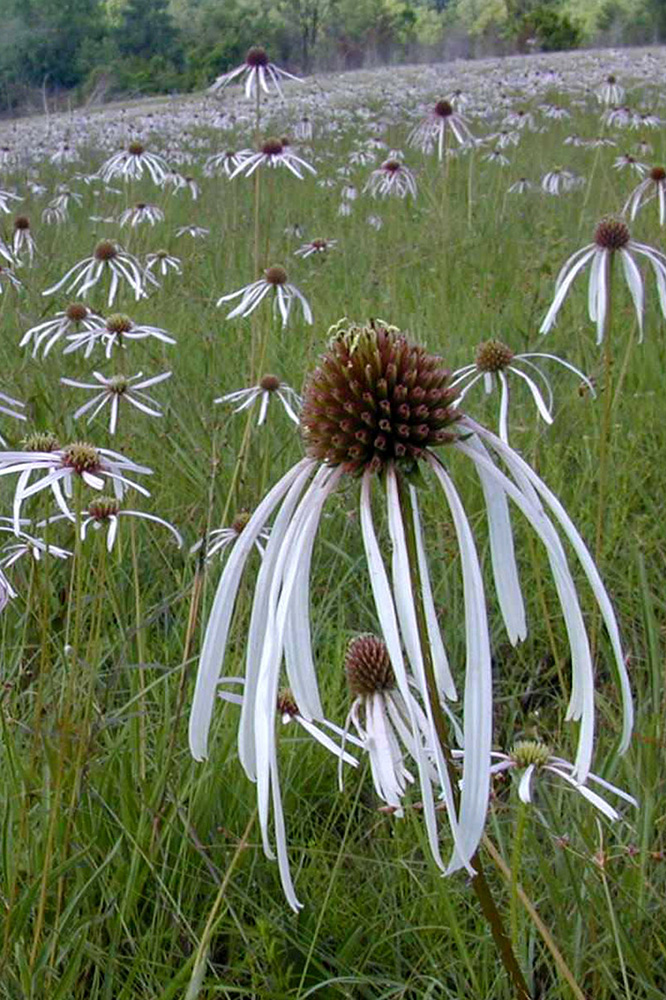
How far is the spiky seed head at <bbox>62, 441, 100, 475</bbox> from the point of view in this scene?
1.02 meters

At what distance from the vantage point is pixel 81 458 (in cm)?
104

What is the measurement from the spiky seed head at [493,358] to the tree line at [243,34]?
2891 millimetres

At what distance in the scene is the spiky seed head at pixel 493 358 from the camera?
154 centimetres

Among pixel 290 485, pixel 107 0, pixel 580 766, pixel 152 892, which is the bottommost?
pixel 152 892

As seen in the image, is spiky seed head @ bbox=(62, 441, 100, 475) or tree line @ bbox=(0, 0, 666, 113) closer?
spiky seed head @ bbox=(62, 441, 100, 475)

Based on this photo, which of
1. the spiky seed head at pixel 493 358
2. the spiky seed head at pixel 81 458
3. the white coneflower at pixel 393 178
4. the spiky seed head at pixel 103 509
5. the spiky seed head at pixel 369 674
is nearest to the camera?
the spiky seed head at pixel 369 674

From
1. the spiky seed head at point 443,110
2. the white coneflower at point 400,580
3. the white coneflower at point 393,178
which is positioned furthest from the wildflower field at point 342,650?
the white coneflower at point 393,178

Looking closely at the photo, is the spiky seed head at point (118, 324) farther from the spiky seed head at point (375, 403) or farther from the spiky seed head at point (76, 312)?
the spiky seed head at point (375, 403)

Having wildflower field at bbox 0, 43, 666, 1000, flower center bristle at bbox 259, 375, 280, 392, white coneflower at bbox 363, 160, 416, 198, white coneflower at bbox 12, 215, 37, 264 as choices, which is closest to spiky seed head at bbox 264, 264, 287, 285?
wildflower field at bbox 0, 43, 666, 1000

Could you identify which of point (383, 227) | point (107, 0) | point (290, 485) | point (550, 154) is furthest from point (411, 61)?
point (290, 485)

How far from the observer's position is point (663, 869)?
3.91 ft

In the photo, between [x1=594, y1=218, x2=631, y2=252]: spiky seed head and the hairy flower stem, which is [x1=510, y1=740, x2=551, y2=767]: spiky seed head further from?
[x1=594, y1=218, x2=631, y2=252]: spiky seed head

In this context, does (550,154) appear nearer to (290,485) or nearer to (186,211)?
(186,211)

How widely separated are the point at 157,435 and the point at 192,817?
1.23 meters
